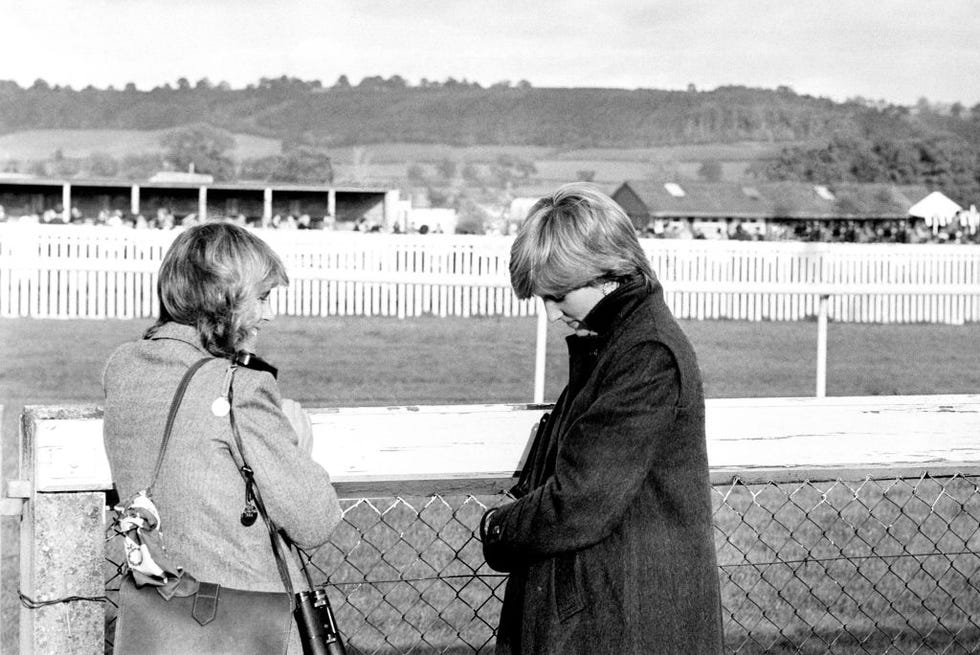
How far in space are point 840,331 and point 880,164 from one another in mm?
106504

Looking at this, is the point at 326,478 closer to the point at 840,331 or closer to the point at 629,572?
the point at 629,572

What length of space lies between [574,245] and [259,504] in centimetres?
64

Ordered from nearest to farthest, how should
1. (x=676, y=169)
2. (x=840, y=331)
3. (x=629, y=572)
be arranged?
(x=629, y=572) < (x=840, y=331) < (x=676, y=169)

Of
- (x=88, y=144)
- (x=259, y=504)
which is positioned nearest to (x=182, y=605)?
(x=259, y=504)

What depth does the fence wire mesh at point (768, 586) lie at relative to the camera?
377 cm

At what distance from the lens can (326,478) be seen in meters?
2.04

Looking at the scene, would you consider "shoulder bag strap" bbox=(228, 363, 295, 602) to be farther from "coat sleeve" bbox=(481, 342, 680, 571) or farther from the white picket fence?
the white picket fence

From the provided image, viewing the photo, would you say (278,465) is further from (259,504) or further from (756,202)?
(756,202)

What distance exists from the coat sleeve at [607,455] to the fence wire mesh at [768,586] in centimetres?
A: 136

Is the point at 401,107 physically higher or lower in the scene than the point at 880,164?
higher

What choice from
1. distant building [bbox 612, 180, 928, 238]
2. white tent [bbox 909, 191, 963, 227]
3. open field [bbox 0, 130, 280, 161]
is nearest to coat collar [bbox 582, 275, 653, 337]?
white tent [bbox 909, 191, 963, 227]

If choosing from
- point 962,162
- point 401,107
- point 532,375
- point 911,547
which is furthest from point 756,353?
point 401,107

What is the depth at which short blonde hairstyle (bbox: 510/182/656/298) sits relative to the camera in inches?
79.4

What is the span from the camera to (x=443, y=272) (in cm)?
Result: 1238
